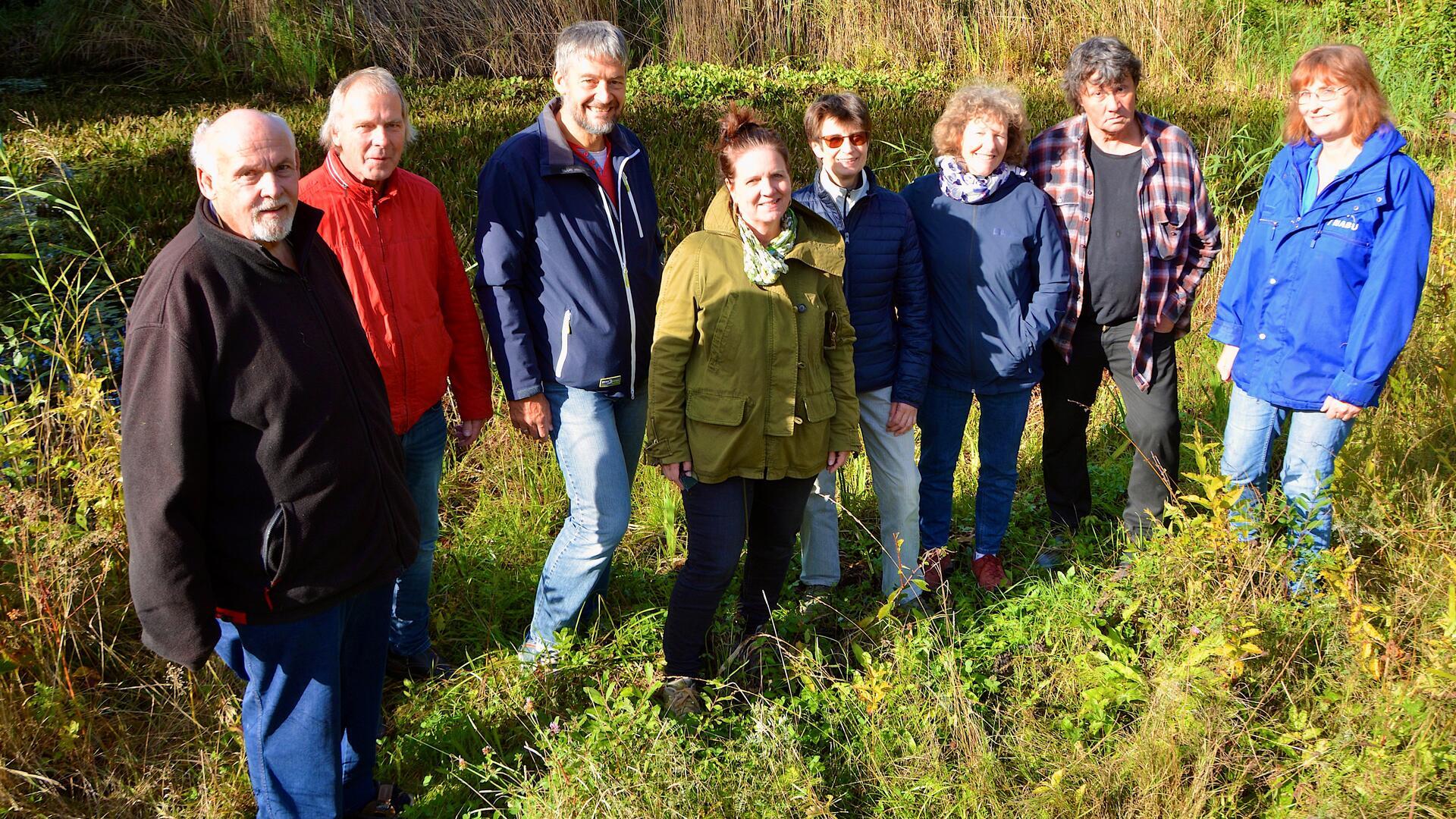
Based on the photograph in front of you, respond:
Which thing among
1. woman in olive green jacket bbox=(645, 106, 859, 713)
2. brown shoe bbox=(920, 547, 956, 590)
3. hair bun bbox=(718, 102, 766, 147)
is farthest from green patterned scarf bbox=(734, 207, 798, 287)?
brown shoe bbox=(920, 547, 956, 590)

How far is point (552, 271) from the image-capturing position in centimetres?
321

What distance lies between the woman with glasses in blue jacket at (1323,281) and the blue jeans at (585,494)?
6.22 feet

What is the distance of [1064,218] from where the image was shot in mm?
3783

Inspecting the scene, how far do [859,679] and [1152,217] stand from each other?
198 cm

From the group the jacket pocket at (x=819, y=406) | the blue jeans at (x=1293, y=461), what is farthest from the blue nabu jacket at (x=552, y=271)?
the blue jeans at (x=1293, y=461)

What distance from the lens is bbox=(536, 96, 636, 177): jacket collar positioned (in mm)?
3168

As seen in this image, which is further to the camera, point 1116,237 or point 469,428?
point 1116,237

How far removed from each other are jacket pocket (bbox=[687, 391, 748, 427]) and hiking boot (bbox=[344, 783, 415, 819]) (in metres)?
1.31

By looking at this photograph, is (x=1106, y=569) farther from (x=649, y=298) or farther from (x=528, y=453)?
(x=528, y=453)

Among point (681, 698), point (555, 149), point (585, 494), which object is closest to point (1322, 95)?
point (555, 149)

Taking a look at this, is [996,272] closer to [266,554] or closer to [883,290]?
[883,290]

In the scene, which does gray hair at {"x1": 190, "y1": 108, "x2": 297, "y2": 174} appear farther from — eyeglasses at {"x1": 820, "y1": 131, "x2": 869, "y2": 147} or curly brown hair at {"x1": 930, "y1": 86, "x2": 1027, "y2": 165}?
curly brown hair at {"x1": 930, "y1": 86, "x2": 1027, "y2": 165}

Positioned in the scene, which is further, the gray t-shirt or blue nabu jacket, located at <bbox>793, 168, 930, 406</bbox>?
the gray t-shirt

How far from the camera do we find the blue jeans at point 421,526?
3203 mm
